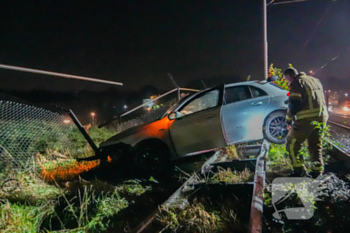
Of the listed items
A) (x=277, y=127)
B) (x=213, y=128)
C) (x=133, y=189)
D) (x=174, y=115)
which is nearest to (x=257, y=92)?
(x=277, y=127)

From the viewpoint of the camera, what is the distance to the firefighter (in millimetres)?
3443

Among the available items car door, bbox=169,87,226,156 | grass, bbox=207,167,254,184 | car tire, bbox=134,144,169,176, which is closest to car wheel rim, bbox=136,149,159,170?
car tire, bbox=134,144,169,176

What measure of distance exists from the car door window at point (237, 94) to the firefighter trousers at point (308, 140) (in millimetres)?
1364

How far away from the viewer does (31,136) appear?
5.61 metres

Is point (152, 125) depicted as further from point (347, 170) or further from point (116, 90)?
point (116, 90)

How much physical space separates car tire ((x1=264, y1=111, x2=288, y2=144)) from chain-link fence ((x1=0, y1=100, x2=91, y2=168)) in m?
4.70

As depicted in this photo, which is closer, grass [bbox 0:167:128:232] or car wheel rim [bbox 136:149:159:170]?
grass [bbox 0:167:128:232]

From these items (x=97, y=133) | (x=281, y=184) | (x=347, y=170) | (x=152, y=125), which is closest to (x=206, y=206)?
(x=281, y=184)

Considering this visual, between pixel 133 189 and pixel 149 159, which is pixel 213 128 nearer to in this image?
pixel 149 159

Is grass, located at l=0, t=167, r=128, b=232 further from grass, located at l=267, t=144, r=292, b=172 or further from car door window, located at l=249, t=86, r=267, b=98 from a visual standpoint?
car door window, located at l=249, t=86, r=267, b=98

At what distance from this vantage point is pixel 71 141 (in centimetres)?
691

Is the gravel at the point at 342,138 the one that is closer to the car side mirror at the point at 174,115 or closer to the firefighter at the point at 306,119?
the firefighter at the point at 306,119

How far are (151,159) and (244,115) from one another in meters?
2.10

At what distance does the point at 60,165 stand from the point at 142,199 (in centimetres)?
299
